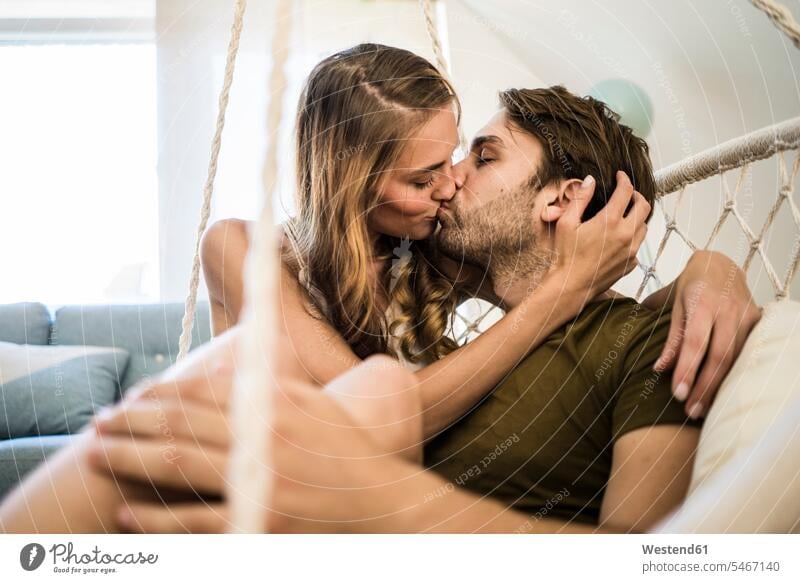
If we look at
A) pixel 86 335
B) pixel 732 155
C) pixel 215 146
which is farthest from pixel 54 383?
pixel 732 155

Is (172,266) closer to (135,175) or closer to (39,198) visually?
(135,175)

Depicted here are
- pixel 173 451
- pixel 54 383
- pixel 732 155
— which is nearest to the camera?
pixel 173 451

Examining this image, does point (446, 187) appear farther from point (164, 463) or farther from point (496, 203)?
point (164, 463)

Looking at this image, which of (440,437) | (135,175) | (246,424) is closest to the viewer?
(246,424)

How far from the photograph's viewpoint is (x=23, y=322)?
537 millimetres

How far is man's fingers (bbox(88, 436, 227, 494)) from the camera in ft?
1.06

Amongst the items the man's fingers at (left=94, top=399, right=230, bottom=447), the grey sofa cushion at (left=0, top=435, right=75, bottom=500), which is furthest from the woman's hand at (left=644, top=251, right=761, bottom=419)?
the grey sofa cushion at (left=0, top=435, right=75, bottom=500)

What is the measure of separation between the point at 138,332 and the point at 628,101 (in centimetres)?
62

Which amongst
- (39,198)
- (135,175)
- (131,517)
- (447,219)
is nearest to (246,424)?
(131,517)

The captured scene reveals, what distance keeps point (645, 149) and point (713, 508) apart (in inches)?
11.0

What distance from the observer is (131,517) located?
351 mm

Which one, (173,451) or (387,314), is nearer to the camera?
(173,451)

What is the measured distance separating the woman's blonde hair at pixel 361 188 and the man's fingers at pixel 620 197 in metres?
0.13

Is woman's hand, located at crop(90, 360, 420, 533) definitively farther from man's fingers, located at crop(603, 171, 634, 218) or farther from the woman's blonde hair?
man's fingers, located at crop(603, 171, 634, 218)
